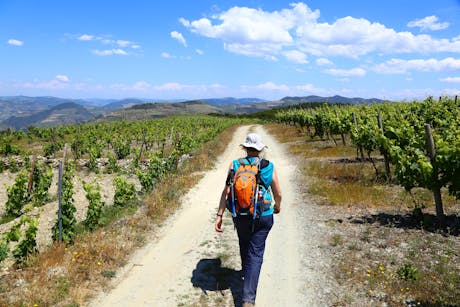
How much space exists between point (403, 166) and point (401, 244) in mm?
2086

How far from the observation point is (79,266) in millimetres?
6289

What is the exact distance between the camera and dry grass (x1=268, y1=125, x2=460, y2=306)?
17.9 feet

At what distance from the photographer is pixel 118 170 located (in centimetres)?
1980

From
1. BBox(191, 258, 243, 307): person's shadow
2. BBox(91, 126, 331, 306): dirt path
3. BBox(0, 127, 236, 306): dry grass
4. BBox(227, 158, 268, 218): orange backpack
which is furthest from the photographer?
BBox(191, 258, 243, 307): person's shadow

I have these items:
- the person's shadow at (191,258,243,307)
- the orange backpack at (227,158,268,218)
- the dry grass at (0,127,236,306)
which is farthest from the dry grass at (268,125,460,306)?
the dry grass at (0,127,236,306)

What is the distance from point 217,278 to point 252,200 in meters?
2.13

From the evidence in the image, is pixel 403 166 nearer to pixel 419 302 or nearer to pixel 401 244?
pixel 401 244

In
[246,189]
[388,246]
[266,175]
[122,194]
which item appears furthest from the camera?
[122,194]

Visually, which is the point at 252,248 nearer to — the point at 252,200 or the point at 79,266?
the point at 252,200

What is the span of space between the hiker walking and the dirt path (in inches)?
30.2

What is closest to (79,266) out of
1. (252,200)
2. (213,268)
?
(213,268)

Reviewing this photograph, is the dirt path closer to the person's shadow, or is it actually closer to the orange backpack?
the person's shadow

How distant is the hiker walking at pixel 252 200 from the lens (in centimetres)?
469

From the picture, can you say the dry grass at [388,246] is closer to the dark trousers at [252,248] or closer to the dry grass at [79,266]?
the dark trousers at [252,248]
